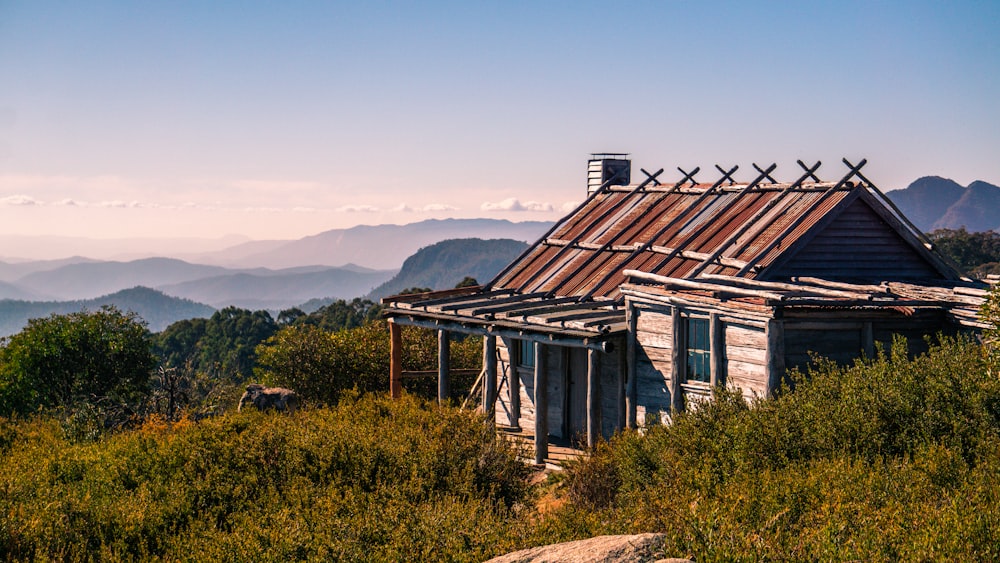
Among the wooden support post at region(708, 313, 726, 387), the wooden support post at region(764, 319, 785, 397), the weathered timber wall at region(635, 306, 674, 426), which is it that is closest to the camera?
the wooden support post at region(764, 319, 785, 397)

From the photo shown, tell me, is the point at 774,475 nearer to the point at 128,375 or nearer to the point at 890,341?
the point at 890,341

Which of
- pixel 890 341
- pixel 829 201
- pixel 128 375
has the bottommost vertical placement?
pixel 128 375

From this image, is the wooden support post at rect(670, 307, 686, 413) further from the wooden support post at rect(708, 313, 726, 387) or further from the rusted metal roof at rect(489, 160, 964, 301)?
the rusted metal roof at rect(489, 160, 964, 301)

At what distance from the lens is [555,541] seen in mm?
9875

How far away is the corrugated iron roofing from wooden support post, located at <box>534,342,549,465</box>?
3.00 metres

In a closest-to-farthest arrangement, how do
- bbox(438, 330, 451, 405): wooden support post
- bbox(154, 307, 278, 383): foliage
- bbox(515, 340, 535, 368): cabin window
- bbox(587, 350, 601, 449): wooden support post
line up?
bbox(587, 350, 601, 449): wooden support post, bbox(438, 330, 451, 405): wooden support post, bbox(515, 340, 535, 368): cabin window, bbox(154, 307, 278, 383): foliage

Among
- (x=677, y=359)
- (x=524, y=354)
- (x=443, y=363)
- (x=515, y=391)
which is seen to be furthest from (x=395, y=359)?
(x=677, y=359)

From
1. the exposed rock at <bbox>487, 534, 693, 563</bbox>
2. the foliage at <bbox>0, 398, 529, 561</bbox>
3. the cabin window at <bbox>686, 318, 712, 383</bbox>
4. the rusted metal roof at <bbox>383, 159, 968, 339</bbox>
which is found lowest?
the foliage at <bbox>0, 398, 529, 561</bbox>

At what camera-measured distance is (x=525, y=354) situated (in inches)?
900

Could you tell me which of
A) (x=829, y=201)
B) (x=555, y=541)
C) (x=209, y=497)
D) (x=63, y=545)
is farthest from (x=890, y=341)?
(x=63, y=545)

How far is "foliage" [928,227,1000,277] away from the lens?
47219 mm

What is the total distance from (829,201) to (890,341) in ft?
16.6

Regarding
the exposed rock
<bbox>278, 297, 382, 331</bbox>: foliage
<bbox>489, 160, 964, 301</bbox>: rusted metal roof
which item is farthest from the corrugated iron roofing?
<bbox>278, 297, 382, 331</bbox>: foliage

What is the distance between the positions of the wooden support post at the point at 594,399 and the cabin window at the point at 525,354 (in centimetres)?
396
